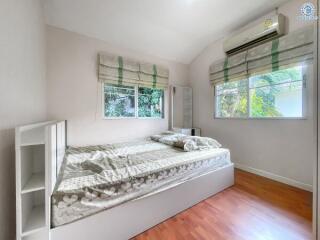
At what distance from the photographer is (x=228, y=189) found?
7.05 feet

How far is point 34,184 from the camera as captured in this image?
1009 millimetres

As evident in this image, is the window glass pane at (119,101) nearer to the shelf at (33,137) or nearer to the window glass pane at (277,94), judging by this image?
the shelf at (33,137)

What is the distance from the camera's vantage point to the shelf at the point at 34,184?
938 mm

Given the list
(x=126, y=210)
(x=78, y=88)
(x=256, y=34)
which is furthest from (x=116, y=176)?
(x=256, y=34)

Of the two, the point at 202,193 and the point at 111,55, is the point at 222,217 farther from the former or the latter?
the point at 111,55

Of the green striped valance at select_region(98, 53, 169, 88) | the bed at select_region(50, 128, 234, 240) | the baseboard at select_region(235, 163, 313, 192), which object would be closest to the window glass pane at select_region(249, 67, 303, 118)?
the baseboard at select_region(235, 163, 313, 192)

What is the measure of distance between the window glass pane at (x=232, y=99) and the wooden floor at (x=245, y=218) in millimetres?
1425

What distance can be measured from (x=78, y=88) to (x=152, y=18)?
1.74 metres

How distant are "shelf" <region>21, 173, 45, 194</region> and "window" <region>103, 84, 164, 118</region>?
5.99 ft

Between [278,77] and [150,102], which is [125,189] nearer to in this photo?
[150,102]

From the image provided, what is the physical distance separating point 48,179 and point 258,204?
2.13 meters

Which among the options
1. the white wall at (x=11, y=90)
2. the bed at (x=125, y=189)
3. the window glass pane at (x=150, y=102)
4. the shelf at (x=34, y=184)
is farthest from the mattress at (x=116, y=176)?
the window glass pane at (x=150, y=102)

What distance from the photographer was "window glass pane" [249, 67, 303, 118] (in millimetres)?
2189

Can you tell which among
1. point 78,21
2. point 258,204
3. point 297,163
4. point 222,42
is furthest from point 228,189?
point 78,21
